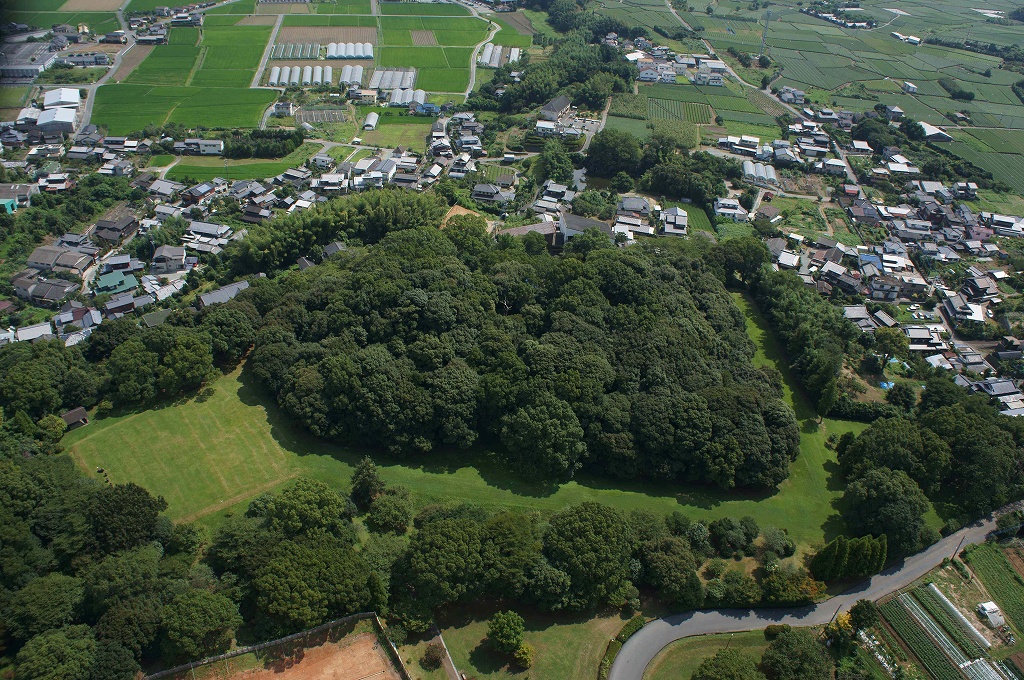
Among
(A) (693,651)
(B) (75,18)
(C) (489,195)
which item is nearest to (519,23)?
(C) (489,195)

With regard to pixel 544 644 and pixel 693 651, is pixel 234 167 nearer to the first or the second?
pixel 544 644

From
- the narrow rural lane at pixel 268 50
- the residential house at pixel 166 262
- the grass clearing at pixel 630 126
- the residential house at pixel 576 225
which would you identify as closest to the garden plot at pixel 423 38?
the narrow rural lane at pixel 268 50

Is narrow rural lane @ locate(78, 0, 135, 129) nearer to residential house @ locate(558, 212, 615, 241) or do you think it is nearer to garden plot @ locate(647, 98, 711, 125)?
residential house @ locate(558, 212, 615, 241)

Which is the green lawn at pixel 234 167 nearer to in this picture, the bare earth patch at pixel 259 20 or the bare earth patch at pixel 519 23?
the bare earth patch at pixel 259 20

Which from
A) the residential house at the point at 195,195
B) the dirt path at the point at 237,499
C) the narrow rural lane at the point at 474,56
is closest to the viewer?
the dirt path at the point at 237,499

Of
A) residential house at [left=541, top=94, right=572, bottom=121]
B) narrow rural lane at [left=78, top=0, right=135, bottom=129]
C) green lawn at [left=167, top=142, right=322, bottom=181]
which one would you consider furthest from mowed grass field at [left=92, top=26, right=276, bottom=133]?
residential house at [left=541, top=94, right=572, bottom=121]
